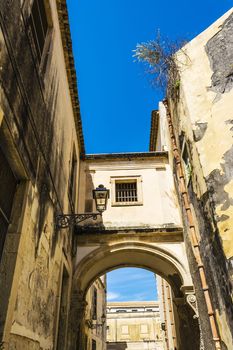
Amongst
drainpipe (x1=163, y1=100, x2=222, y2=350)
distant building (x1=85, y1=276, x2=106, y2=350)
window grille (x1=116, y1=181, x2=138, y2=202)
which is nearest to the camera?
drainpipe (x1=163, y1=100, x2=222, y2=350)

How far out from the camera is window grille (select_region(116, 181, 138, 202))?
988 cm

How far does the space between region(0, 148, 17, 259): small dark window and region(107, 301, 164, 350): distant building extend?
33165 millimetres

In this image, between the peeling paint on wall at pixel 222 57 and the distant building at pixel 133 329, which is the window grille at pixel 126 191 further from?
the distant building at pixel 133 329

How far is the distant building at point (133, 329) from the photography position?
3219cm

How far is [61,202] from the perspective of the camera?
6.61m

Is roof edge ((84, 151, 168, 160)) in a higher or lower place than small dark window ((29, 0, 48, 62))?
higher

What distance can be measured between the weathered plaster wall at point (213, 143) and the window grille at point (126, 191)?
431 cm

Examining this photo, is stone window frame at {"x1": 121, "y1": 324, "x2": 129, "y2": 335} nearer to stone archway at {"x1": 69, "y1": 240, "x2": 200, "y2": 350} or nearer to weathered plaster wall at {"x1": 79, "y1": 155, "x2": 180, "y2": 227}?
stone archway at {"x1": 69, "y1": 240, "x2": 200, "y2": 350}

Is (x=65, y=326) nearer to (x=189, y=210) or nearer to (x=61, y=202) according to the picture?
(x=61, y=202)

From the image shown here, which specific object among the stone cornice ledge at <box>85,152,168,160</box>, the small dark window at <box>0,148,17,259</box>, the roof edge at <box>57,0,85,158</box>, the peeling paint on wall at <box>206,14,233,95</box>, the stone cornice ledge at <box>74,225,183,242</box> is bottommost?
the small dark window at <box>0,148,17,259</box>

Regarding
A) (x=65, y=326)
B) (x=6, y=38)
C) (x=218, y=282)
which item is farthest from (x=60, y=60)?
(x=65, y=326)

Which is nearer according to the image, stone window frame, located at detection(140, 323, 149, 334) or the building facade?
the building facade

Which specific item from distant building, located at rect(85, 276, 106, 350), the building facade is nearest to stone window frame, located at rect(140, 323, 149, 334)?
distant building, located at rect(85, 276, 106, 350)

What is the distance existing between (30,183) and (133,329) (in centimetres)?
3496
